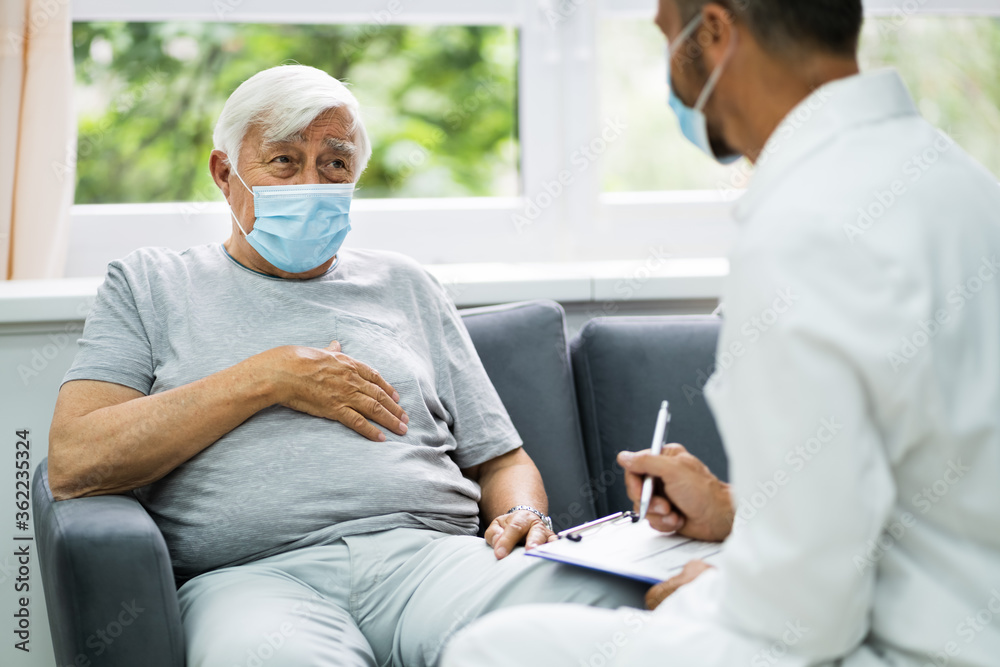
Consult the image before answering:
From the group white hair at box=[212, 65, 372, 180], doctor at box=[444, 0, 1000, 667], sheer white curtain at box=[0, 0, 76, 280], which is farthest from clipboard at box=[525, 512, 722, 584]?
sheer white curtain at box=[0, 0, 76, 280]

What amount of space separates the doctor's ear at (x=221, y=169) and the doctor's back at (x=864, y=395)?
1.14 meters

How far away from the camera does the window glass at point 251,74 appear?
8.39 feet

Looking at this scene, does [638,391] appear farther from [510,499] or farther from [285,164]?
[285,164]

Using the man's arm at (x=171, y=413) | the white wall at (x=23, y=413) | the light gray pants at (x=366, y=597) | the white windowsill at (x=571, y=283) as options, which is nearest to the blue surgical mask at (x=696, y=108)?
the light gray pants at (x=366, y=597)

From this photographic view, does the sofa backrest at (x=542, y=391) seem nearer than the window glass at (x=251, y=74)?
Yes

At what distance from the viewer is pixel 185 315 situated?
1559 mm

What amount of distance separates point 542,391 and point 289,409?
0.60 meters

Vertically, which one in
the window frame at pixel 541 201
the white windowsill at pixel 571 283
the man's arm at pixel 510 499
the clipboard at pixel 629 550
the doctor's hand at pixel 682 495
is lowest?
the man's arm at pixel 510 499

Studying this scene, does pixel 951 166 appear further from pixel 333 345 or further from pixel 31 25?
pixel 31 25

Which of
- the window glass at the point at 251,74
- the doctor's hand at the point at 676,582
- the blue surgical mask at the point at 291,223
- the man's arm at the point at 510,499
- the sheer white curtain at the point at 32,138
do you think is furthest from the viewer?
the window glass at the point at 251,74

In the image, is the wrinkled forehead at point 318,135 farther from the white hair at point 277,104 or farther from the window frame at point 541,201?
the window frame at point 541,201

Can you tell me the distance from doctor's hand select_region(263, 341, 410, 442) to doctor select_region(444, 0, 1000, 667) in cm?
66

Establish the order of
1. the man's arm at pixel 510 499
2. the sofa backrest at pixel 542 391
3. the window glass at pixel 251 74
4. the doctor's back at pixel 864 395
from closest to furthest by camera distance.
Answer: the doctor's back at pixel 864 395
the man's arm at pixel 510 499
the sofa backrest at pixel 542 391
the window glass at pixel 251 74

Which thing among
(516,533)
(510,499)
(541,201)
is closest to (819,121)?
(516,533)
